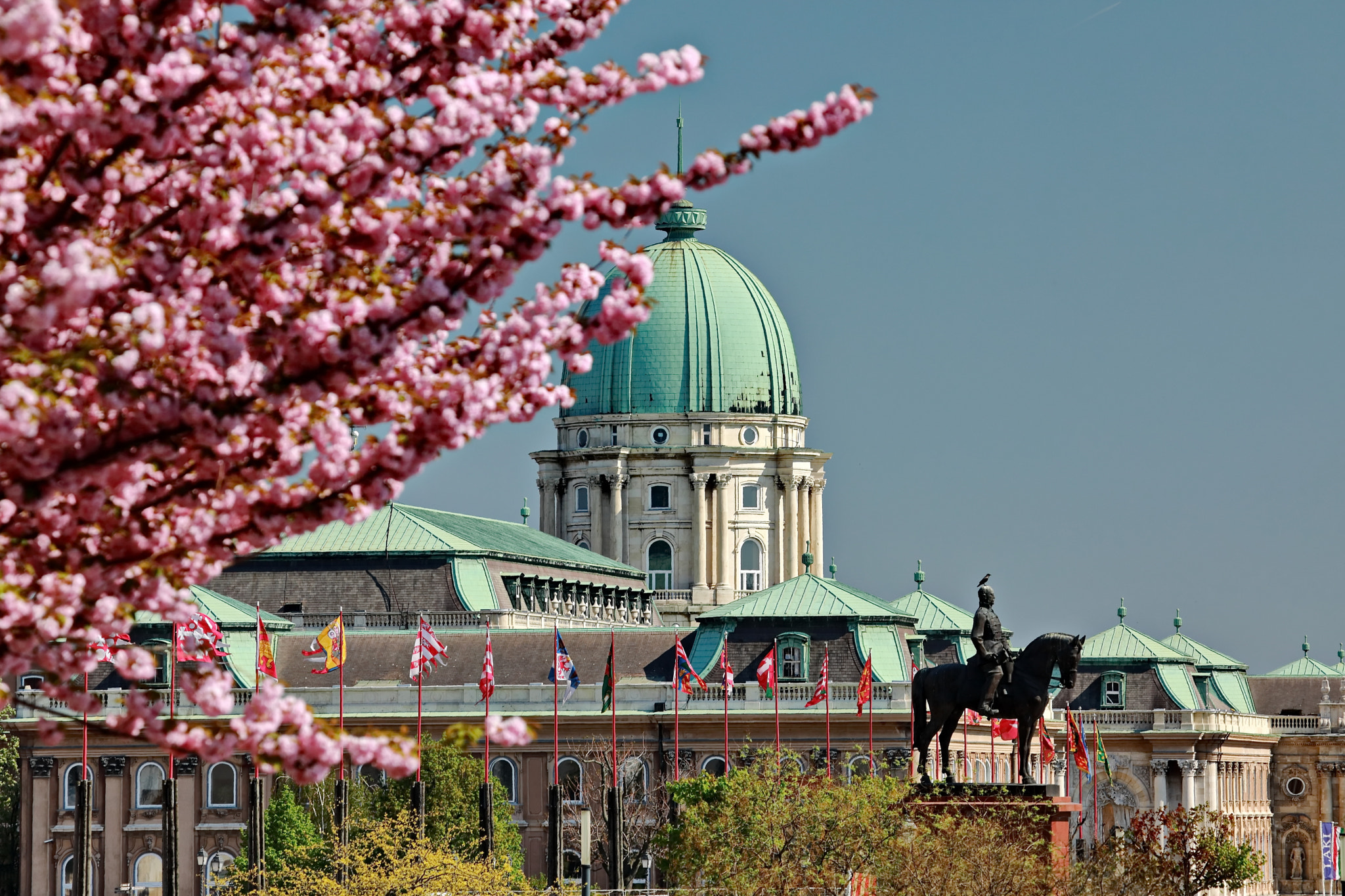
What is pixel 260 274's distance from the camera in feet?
64.0

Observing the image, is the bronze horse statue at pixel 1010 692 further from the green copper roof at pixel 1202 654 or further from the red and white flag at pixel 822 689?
the green copper roof at pixel 1202 654

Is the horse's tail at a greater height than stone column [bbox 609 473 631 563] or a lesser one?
lesser

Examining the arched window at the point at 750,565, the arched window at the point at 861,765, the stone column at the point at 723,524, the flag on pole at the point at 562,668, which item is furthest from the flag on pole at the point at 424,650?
the arched window at the point at 750,565

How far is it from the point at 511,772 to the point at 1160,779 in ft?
176

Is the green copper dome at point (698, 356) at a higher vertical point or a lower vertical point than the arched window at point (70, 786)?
higher

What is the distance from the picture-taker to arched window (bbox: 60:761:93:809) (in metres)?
130

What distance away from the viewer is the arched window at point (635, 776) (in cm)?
12900

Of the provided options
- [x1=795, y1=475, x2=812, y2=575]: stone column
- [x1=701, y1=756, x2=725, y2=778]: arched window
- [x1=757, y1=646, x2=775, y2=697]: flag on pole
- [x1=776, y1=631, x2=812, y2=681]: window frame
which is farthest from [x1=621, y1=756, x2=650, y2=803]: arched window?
[x1=795, y1=475, x2=812, y2=575]: stone column

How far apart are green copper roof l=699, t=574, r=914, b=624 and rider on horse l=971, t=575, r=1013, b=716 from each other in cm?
7712

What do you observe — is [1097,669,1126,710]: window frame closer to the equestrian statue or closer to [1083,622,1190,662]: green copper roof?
[1083,622,1190,662]: green copper roof

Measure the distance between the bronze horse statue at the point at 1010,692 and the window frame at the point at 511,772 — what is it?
73787 millimetres

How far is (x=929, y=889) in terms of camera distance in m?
56.4

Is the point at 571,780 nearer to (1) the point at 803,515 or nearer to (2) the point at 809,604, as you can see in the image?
(2) the point at 809,604

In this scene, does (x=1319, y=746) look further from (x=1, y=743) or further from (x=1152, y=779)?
(x=1, y=743)
